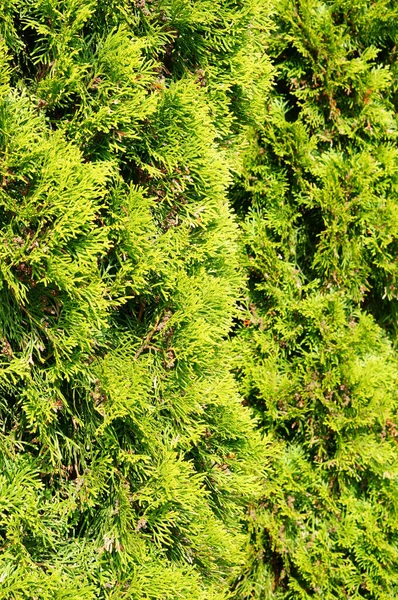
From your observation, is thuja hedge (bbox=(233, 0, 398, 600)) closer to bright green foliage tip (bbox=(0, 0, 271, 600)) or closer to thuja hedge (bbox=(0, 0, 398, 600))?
thuja hedge (bbox=(0, 0, 398, 600))

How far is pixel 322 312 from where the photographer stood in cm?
368

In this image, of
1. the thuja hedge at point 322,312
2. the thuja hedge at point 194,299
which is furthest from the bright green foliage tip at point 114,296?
the thuja hedge at point 322,312

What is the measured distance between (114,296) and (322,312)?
150 cm

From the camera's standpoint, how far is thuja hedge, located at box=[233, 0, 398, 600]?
3639 millimetres

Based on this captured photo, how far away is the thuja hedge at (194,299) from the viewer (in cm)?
226

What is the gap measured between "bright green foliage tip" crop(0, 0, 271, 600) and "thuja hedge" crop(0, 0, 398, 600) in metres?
0.01

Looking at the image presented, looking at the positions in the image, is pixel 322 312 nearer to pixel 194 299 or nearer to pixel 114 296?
pixel 194 299

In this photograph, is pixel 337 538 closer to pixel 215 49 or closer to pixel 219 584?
pixel 219 584

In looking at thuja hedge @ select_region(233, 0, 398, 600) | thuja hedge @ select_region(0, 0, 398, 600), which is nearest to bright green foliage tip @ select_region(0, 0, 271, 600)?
thuja hedge @ select_region(0, 0, 398, 600)

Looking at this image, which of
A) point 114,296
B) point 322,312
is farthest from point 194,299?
point 322,312

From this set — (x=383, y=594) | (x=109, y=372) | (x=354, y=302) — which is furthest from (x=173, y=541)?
(x=354, y=302)

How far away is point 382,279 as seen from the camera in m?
3.91

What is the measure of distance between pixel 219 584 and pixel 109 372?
116 centimetres

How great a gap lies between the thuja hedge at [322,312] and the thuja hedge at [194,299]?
14 mm
